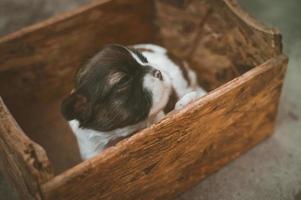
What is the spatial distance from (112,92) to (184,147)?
13.7 inches

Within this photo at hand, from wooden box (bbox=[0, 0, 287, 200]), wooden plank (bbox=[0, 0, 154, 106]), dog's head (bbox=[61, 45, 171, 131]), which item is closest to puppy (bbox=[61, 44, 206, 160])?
dog's head (bbox=[61, 45, 171, 131])

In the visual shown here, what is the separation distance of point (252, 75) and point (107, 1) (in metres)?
0.76

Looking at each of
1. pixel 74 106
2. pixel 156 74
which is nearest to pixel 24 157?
pixel 74 106

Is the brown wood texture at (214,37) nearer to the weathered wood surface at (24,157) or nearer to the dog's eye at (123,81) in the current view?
the dog's eye at (123,81)

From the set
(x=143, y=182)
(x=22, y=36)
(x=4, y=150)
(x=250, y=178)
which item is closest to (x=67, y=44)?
(x=22, y=36)

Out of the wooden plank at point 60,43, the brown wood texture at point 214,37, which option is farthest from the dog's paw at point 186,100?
the wooden plank at point 60,43

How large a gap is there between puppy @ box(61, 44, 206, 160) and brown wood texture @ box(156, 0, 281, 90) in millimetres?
384

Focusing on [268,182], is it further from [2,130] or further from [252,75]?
[2,130]

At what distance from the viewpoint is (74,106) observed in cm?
149

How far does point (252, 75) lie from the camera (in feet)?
5.20

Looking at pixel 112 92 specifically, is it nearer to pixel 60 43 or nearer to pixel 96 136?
pixel 96 136

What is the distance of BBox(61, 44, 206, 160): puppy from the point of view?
1465 millimetres

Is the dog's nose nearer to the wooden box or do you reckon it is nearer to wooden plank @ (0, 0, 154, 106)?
the wooden box

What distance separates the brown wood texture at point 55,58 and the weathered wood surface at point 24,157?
1.55ft
